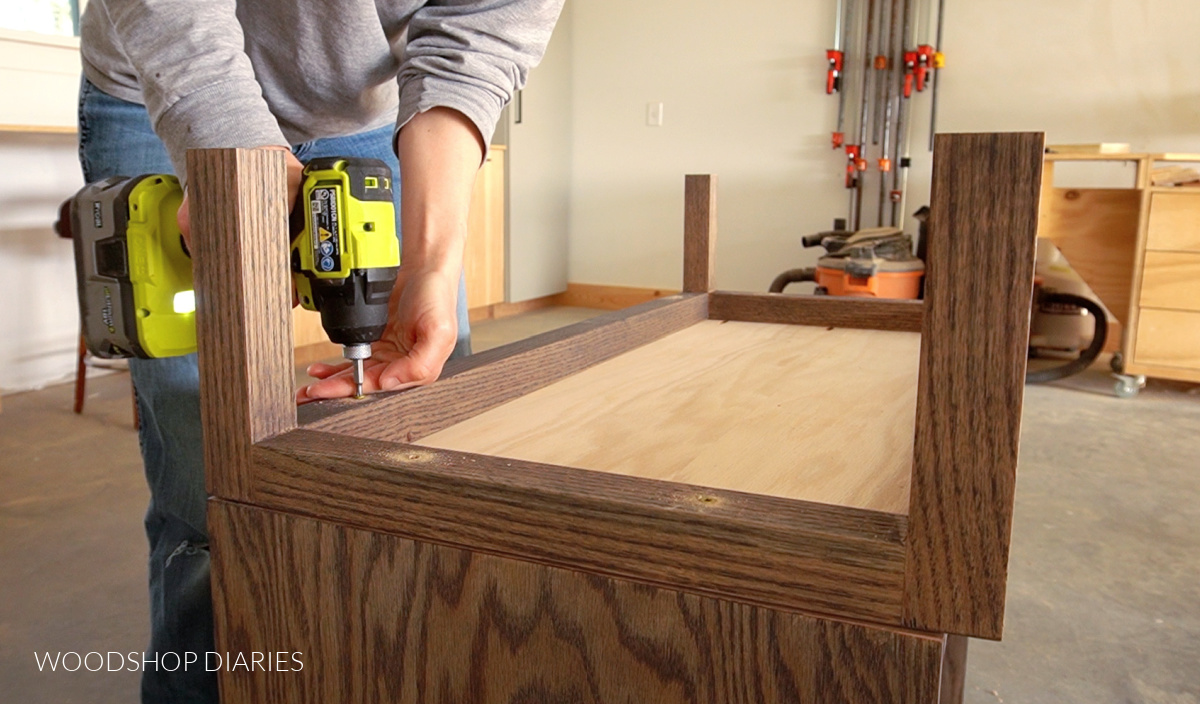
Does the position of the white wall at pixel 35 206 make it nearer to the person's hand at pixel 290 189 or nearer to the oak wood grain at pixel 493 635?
the person's hand at pixel 290 189

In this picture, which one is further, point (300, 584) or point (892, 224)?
point (892, 224)

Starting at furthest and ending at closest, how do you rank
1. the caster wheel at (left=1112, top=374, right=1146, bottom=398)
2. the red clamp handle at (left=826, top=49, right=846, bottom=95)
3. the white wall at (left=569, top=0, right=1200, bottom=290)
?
the red clamp handle at (left=826, top=49, right=846, bottom=95), the white wall at (left=569, top=0, right=1200, bottom=290), the caster wheel at (left=1112, top=374, right=1146, bottom=398)

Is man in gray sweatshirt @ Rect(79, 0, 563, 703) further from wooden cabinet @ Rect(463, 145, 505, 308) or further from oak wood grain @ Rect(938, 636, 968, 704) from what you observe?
wooden cabinet @ Rect(463, 145, 505, 308)

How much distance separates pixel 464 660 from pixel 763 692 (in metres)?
0.17

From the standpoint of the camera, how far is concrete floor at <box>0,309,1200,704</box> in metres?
1.37

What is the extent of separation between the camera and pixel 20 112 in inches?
114

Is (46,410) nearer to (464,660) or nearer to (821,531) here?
(464,660)

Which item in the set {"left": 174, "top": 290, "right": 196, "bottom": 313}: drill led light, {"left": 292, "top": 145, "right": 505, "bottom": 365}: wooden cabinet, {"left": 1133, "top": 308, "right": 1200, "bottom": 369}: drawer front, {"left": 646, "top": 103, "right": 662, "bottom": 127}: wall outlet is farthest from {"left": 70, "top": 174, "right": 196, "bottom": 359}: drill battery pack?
{"left": 646, "top": 103, "right": 662, "bottom": 127}: wall outlet

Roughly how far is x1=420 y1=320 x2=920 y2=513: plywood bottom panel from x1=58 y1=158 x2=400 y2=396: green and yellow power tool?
120mm

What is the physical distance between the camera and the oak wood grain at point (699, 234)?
4.47ft

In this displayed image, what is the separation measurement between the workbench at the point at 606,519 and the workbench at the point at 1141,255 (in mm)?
2701

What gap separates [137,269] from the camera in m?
0.76

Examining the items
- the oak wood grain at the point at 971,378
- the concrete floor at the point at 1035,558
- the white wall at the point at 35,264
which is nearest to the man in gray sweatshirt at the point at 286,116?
the oak wood grain at the point at 971,378

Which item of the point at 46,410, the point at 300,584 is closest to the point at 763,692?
the point at 300,584
